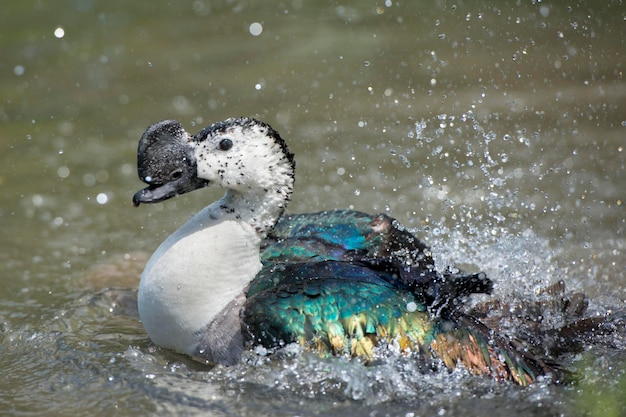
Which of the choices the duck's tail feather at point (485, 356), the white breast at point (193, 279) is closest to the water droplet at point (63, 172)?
the white breast at point (193, 279)

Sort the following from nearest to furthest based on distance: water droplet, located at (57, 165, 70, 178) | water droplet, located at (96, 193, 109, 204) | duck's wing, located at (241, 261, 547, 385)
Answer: duck's wing, located at (241, 261, 547, 385) < water droplet, located at (96, 193, 109, 204) < water droplet, located at (57, 165, 70, 178)

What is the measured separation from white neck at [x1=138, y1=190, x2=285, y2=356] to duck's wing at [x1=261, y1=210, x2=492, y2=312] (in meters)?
0.33

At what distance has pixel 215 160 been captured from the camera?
14.6 ft

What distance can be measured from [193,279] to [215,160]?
587 millimetres

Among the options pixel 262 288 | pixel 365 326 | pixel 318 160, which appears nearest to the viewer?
pixel 365 326

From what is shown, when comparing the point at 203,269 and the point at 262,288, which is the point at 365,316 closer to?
the point at 262,288

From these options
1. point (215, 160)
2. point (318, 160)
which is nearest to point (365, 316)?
point (215, 160)

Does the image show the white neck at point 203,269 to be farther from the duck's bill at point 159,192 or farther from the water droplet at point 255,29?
the water droplet at point 255,29

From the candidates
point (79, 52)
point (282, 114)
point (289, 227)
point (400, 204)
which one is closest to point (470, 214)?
point (400, 204)

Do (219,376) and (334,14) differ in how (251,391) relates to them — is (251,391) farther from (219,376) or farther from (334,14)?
(334,14)

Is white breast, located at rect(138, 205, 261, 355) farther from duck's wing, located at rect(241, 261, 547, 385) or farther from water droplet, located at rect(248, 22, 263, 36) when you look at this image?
water droplet, located at rect(248, 22, 263, 36)

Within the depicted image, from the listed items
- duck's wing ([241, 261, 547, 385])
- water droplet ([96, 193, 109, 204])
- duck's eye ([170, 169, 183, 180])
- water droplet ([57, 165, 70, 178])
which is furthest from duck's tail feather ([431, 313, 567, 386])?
water droplet ([57, 165, 70, 178])

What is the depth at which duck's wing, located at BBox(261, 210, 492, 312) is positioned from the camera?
14.8ft

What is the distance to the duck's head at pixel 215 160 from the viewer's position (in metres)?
4.44
